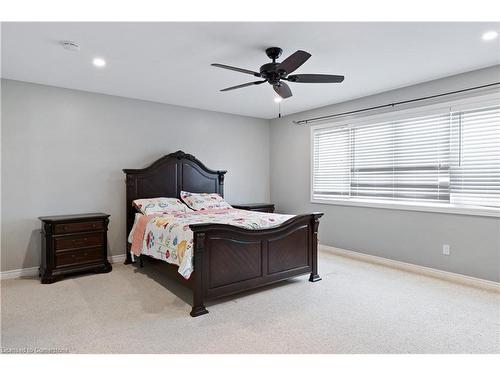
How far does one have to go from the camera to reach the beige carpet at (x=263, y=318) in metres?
2.28

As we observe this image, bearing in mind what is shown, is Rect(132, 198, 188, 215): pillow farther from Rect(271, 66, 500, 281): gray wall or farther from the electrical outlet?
the electrical outlet

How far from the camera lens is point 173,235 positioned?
3.31 m

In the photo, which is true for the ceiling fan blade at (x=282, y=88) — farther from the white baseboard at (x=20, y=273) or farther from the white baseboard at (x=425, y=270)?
the white baseboard at (x=20, y=273)

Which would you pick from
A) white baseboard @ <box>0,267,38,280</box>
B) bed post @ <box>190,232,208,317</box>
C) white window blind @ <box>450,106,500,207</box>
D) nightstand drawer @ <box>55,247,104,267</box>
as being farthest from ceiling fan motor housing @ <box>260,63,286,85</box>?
white baseboard @ <box>0,267,38,280</box>

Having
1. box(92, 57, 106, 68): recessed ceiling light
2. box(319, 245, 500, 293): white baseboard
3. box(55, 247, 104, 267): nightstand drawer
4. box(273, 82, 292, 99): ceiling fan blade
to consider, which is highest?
box(92, 57, 106, 68): recessed ceiling light

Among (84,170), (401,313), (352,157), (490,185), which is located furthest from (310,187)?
(84,170)

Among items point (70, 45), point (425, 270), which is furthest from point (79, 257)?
point (425, 270)

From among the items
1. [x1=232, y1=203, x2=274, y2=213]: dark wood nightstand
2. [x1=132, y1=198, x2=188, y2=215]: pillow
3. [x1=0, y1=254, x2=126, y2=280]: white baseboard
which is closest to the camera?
[x1=0, y1=254, x2=126, y2=280]: white baseboard

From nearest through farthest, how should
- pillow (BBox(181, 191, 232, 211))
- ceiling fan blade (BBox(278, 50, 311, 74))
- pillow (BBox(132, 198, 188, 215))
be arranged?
ceiling fan blade (BBox(278, 50, 311, 74)) < pillow (BBox(132, 198, 188, 215)) < pillow (BBox(181, 191, 232, 211))

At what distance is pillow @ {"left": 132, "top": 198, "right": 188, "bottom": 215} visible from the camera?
14.3 feet

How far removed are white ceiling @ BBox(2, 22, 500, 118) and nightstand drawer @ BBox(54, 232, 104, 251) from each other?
6.47 feet

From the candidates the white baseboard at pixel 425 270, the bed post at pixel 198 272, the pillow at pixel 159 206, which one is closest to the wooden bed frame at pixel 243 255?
the bed post at pixel 198 272

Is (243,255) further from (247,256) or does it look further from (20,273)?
(20,273)

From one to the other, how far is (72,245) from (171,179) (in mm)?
1690
